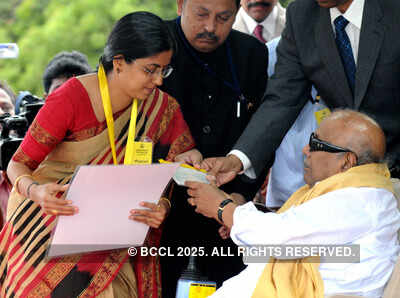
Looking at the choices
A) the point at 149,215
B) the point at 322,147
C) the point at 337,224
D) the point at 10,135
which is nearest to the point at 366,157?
the point at 322,147

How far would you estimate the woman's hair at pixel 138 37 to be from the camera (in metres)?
2.59

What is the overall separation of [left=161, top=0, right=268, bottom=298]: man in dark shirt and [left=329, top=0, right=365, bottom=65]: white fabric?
49cm

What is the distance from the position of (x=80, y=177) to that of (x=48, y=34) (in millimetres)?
5659

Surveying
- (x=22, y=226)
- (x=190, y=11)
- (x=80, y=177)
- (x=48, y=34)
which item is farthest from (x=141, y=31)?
(x=48, y=34)

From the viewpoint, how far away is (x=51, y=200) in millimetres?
2375

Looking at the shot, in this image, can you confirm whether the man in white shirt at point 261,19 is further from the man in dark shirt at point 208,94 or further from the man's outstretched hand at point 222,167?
the man's outstretched hand at point 222,167

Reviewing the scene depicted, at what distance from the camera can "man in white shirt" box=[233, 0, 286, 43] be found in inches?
188

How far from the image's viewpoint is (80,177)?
227 cm

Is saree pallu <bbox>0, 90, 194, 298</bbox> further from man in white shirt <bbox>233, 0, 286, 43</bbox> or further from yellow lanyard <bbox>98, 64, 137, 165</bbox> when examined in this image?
man in white shirt <bbox>233, 0, 286, 43</bbox>

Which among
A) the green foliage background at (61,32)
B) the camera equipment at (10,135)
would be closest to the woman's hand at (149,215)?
the camera equipment at (10,135)

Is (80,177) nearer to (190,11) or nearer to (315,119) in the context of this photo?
(190,11)

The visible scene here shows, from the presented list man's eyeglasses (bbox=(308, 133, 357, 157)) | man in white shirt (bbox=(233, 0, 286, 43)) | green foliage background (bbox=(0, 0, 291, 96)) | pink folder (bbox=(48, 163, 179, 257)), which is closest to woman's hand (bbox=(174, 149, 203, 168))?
pink folder (bbox=(48, 163, 179, 257))

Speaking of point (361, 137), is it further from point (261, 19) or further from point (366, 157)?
point (261, 19)

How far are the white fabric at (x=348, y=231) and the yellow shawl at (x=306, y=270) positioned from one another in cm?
4
